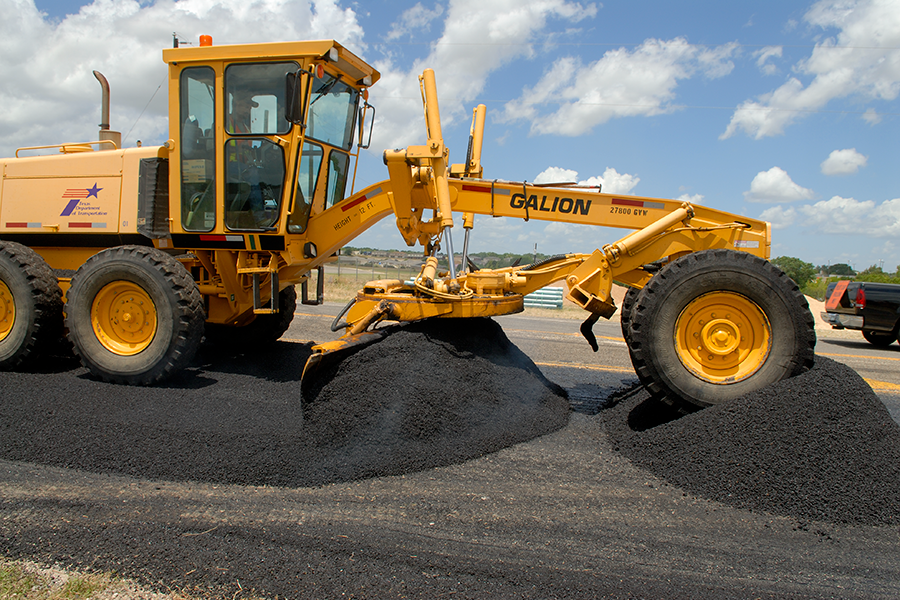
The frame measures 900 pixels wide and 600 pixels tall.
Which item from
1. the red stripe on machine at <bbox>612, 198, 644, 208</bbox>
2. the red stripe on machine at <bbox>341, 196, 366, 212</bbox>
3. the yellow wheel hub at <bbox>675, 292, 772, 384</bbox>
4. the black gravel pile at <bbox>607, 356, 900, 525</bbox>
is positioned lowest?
the black gravel pile at <bbox>607, 356, 900, 525</bbox>

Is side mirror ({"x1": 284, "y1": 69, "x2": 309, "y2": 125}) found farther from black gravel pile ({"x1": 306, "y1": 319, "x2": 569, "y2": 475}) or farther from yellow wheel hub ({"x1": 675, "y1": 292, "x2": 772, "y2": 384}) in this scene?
yellow wheel hub ({"x1": 675, "y1": 292, "x2": 772, "y2": 384})

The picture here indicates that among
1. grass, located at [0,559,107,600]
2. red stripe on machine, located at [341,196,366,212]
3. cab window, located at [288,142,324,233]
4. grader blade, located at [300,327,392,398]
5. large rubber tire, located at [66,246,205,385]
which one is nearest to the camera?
grass, located at [0,559,107,600]

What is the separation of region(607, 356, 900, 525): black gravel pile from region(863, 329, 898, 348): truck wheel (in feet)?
33.4

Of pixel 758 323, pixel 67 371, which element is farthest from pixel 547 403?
pixel 67 371

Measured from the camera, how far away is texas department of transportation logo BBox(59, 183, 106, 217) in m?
6.22

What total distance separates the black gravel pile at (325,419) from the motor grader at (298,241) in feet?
1.06

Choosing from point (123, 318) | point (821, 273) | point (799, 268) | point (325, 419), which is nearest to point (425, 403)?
point (325, 419)

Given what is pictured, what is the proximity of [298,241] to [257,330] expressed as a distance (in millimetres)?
1739

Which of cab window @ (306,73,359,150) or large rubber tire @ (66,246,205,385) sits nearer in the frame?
large rubber tire @ (66,246,205,385)

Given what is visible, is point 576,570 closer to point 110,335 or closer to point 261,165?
point 261,165

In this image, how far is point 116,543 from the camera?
2.71 metres

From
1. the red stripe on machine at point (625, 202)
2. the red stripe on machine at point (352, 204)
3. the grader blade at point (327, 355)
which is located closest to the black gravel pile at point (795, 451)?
the red stripe on machine at point (625, 202)

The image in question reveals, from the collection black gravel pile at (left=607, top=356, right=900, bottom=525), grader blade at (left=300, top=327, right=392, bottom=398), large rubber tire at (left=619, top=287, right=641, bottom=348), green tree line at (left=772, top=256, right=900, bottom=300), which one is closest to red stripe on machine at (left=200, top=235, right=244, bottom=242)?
grader blade at (left=300, top=327, right=392, bottom=398)

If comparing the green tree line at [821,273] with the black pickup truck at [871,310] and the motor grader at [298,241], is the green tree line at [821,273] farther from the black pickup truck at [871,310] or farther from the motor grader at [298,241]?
the motor grader at [298,241]
